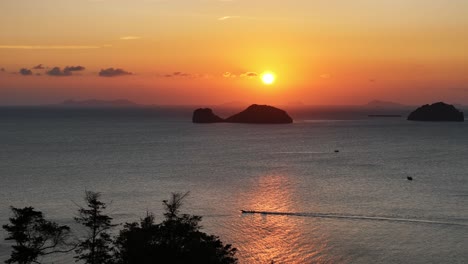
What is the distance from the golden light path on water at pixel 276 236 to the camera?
63.9 meters

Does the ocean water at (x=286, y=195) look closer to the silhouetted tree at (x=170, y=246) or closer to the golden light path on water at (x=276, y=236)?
the golden light path on water at (x=276, y=236)


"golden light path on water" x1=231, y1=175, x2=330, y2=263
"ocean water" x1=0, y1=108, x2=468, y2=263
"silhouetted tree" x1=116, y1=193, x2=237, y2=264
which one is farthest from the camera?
"ocean water" x1=0, y1=108, x2=468, y2=263

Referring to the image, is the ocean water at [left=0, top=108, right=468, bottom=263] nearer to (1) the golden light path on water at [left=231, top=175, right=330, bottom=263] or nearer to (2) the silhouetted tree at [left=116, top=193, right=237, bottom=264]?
(1) the golden light path on water at [left=231, top=175, right=330, bottom=263]

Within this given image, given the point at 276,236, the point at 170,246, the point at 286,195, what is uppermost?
the point at 170,246

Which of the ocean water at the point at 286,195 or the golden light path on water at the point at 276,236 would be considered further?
the ocean water at the point at 286,195

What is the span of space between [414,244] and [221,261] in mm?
37391

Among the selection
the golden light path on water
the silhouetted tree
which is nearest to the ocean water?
the golden light path on water

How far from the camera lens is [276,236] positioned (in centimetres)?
7312

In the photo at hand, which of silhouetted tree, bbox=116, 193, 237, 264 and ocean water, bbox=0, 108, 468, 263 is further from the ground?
silhouetted tree, bbox=116, 193, 237, 264

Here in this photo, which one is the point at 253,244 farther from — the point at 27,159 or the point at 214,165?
the point at 27,159

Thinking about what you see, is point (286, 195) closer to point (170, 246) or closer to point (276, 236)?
point (276, 236)

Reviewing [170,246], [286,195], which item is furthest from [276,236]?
[170,246]

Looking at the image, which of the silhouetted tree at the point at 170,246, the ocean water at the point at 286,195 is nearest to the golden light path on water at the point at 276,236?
the ocean water at the point at 286,195

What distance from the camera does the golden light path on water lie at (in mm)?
63906
